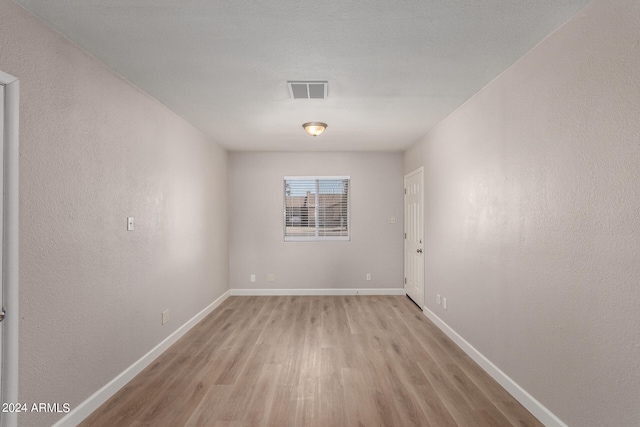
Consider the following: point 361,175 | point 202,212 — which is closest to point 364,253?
point 361,175

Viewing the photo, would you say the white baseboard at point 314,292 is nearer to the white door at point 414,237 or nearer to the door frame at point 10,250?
the white door at point 414,237

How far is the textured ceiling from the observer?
6.10ft

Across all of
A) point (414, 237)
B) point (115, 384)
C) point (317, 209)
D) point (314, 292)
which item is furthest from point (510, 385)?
point (317, 209)

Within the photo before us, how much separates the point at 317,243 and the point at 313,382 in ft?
10.8

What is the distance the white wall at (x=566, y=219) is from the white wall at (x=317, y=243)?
2691 mm

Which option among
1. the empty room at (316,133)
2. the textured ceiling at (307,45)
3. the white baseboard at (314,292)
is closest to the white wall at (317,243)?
the white baseboard at (314,292)

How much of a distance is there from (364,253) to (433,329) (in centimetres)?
206

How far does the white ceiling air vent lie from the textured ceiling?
0.07m

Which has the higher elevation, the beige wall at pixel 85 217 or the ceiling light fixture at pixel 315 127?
the ceiling light fixture at pixel 315 127

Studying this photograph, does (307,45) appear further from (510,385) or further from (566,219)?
(510,385)

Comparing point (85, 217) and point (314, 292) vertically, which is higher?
point (85, 217)

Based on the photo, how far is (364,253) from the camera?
5.90 meters

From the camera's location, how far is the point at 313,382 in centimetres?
273

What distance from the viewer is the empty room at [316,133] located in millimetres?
1764
